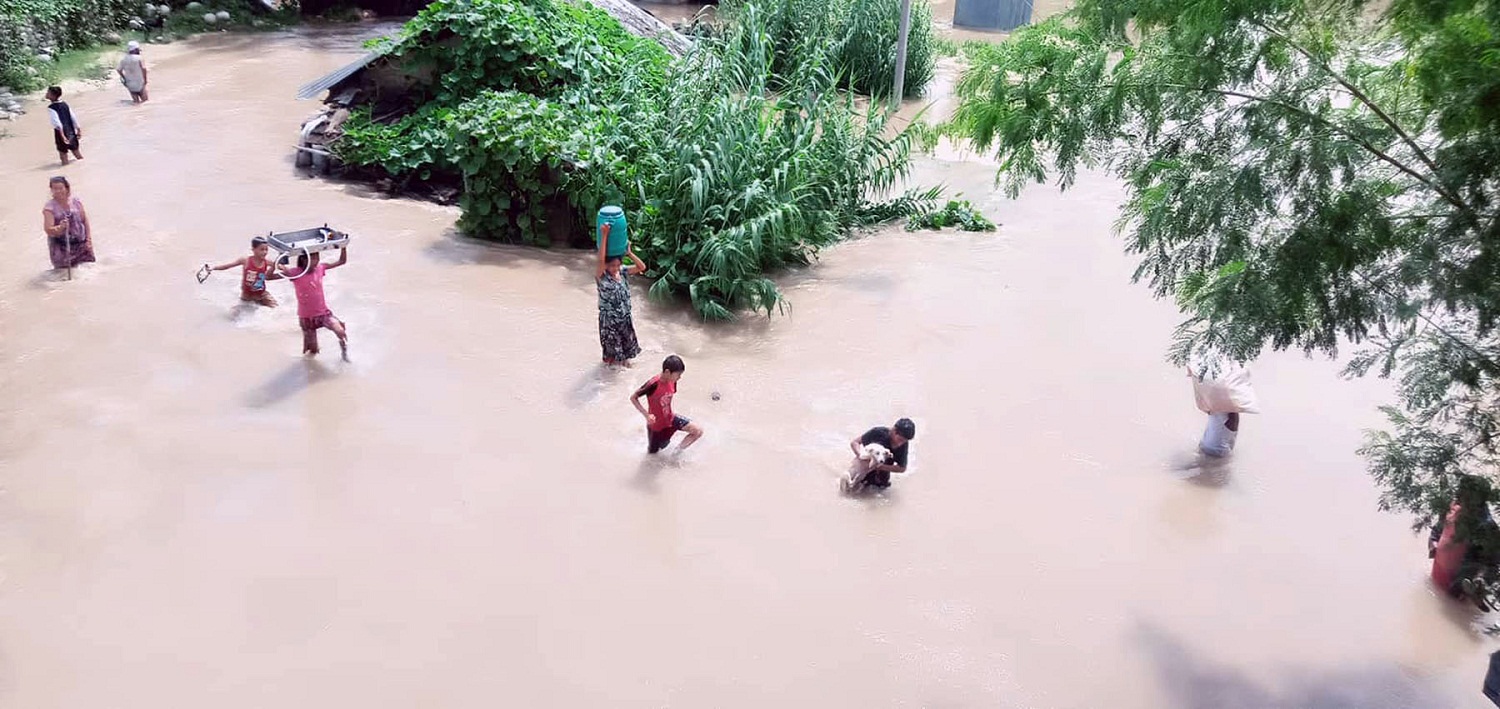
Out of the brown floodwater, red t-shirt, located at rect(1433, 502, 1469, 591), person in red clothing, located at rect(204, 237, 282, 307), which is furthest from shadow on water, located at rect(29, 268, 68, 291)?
red t-shirt, located at rect(1433, 502, 1469, 591)

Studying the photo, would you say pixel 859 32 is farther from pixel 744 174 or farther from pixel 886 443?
pixel 886 443

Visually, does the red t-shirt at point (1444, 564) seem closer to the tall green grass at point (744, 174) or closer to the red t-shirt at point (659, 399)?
the red t-shirt at point (659, 399)

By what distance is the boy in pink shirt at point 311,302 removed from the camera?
26.2 feet

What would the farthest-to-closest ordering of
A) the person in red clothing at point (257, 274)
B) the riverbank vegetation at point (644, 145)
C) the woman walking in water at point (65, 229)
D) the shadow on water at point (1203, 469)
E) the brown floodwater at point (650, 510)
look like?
the riverbank vegetation at point (644, 145) < the woman walking in water at point (65, 229) < the person in red clothing at point (257, 274) < the shadow on water at point (1203, 469) < the brown floodwater at point (650, 510)

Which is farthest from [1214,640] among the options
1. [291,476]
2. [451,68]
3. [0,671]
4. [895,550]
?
[451,68]

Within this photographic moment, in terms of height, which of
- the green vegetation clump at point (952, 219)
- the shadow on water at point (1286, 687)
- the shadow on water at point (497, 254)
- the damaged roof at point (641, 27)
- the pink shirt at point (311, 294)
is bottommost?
the shadow on water at point (1286, 687)

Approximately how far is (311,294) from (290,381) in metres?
0.62

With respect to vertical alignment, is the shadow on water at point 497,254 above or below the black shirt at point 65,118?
below

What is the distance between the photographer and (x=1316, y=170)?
3.95 meters

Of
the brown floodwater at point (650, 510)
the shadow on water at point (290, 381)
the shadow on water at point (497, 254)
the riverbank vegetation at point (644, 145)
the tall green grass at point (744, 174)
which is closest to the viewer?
the brown floodwater at point (650, 510)

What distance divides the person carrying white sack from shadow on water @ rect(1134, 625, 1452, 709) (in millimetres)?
1874

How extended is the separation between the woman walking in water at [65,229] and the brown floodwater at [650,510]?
0.56 ft

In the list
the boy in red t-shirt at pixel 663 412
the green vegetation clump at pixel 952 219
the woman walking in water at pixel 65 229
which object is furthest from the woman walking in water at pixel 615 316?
the woman walking in water at pixel 65 229

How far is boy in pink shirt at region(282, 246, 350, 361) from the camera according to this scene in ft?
26.2
